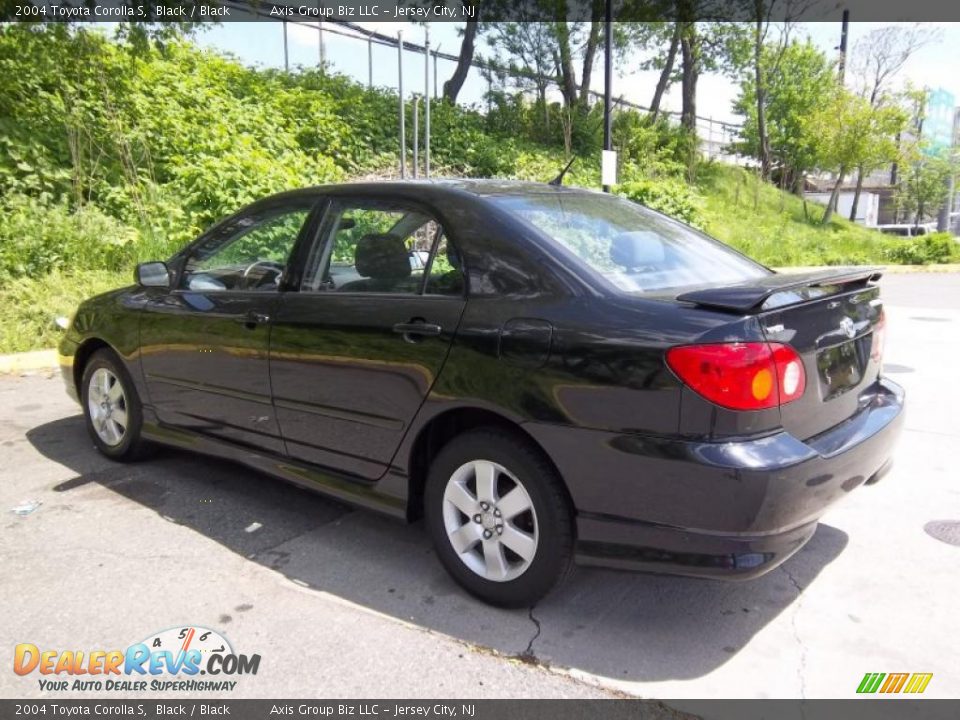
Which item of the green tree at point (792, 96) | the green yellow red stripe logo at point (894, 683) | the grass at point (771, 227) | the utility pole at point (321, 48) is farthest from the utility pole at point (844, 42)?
the green yellow red stripe logo at point (894, 683)

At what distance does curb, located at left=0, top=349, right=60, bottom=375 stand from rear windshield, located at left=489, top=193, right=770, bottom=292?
5.77m

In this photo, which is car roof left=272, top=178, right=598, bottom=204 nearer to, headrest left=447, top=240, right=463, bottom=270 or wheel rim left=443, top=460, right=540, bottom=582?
headrest left=447, top=240, right=463, bottom=270

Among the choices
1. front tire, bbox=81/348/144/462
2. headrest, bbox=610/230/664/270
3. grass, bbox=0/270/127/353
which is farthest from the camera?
grass, bbox=0/270/127/353

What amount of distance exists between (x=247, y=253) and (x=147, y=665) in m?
2.23

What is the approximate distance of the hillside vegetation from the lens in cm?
911

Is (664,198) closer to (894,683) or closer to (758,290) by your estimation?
(758,290)

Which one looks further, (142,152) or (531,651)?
(142,152)

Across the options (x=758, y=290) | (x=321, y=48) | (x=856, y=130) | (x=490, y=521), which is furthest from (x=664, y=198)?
(x=490, y=521)

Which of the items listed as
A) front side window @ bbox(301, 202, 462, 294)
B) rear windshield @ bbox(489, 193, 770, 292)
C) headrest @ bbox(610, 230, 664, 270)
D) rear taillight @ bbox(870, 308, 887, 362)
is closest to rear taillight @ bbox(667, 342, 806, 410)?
rear windshield @ bbox(489, 193, 770, 292)

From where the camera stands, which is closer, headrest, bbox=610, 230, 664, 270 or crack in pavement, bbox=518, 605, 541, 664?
crack in pavement, bbox=518, 605, 541, 664

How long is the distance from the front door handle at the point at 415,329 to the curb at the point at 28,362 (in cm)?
546

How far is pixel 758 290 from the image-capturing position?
2.68 meters

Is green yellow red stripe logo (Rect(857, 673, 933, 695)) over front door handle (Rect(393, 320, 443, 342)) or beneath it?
beneath
